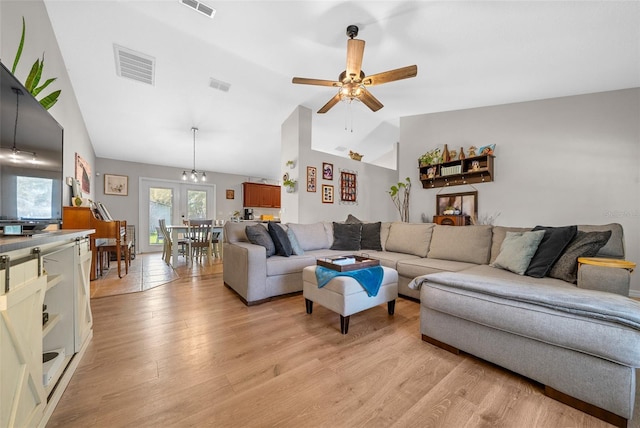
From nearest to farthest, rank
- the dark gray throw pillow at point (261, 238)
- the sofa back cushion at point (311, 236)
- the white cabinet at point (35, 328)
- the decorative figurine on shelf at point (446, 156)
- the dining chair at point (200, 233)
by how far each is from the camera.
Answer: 1. the white cabinet at point (35, 328)
2. the dark gray throw pillow at point (261, 238)
3. the sofa back cushion at point (311, 236)
4. the decorative figurine on shelf at point (446, 156)
5. the dining chair at point (200, 233)

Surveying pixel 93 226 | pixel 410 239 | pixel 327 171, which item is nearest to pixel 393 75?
pixel 410 239

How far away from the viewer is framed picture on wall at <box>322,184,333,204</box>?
4.91m

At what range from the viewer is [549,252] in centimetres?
204

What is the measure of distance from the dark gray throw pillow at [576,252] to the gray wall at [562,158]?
1962 mm

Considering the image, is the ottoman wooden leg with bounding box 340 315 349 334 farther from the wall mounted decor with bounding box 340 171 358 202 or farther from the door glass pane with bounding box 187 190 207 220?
the door glass pane with bounding box 187 190 207 220

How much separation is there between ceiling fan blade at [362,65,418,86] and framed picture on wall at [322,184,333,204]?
248 cm

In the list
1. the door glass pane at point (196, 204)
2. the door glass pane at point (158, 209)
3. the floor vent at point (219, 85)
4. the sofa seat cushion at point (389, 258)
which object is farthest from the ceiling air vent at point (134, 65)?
the sofa seat cushion at point (389, 258)

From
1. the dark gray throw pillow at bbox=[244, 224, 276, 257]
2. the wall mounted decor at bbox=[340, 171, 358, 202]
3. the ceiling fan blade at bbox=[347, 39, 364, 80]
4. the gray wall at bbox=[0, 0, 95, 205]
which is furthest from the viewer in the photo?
the wall mounted decor at bbox=[340, 171, 358, 202]

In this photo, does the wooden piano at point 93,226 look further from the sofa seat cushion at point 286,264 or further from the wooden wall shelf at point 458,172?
the wooden wall shelf at point 458,172

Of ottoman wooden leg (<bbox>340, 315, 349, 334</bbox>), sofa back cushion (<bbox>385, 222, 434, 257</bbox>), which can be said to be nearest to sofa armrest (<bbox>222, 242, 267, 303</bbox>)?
ottoman wooden leg (<bbox>340, 315, 349, 334</bbox>)

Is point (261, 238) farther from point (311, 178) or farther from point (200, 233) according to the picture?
point (200, 233)

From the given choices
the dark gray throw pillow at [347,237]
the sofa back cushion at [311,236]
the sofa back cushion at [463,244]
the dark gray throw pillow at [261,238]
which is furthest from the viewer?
the dark gray throw pillow at [347,237]

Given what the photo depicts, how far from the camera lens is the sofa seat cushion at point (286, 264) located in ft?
8.83

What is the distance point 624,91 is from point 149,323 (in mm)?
6039
